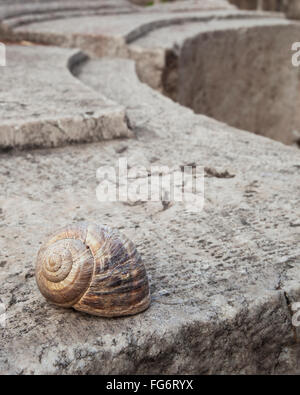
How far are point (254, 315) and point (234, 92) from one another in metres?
4.75

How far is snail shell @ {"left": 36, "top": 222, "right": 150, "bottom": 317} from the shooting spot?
1.29 m

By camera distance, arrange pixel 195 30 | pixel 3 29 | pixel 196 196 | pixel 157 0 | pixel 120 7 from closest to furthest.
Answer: pixel 196 196 → pixel 3 29 → pixel 195 30 → pixel 120 7 → pixel 157 0

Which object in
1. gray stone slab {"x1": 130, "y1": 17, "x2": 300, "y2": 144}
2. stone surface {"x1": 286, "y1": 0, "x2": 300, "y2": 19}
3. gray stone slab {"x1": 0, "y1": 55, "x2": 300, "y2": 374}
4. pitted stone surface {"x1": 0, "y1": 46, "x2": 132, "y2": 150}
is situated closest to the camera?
gray stone slab {"x1": 0, "y1": 55, "x2": 300, "y2": 374}

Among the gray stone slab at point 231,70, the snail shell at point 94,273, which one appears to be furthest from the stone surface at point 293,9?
the snail shell at point 94,273

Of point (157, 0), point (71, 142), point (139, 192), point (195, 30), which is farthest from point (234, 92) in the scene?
point (157, 0)

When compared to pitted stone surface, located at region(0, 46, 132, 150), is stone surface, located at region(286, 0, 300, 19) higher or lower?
higher

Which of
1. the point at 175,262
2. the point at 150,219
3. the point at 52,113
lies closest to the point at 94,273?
the point at 175,262

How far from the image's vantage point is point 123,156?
239cm

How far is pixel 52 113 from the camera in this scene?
2.54m

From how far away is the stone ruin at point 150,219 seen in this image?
1.30m

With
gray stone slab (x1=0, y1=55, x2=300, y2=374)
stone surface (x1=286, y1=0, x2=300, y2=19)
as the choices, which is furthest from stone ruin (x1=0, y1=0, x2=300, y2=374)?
stone surface (x1=286, y1=0, x2=300, y2=19)

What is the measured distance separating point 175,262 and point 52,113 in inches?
49.1

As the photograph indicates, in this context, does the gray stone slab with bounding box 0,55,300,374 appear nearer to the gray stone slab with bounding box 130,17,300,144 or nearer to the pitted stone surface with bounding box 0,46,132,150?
the pitted stone surface with bounding box 0,46,132,150

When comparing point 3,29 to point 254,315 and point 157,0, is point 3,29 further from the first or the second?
point 157,0
